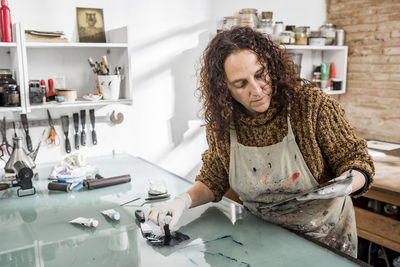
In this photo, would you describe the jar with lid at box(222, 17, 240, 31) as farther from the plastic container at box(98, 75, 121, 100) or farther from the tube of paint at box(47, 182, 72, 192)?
the tube of paint at box(47, 182, 72, 192)

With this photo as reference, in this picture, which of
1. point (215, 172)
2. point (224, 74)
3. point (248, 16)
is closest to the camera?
point (224, 74)

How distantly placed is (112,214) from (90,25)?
151cm

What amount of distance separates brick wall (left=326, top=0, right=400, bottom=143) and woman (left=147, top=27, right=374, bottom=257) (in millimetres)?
1973

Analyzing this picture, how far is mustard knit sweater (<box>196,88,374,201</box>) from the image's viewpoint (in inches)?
55.7

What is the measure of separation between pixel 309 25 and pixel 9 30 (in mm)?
2490

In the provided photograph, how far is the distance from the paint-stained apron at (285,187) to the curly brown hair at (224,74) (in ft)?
0.32

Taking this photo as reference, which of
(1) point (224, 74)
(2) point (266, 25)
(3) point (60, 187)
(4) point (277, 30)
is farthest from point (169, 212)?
(4) point (277, 30)

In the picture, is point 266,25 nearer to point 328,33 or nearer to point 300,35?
point 300,35

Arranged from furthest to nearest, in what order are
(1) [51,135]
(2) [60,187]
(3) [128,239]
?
(1) [51,135] → (2) [60,187] → (3) [128,239]

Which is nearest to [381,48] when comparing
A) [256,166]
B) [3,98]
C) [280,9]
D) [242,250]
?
[280,9]

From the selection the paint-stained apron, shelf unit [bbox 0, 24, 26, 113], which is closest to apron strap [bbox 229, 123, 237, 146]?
the paint-stained apron

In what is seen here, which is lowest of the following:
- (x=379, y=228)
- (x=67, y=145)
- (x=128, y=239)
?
(x=379, y=228)

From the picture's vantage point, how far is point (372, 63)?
3.38m

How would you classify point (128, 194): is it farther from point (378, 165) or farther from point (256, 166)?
point (378, 165)
